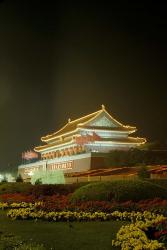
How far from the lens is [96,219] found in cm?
1088

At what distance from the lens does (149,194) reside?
44.7ft

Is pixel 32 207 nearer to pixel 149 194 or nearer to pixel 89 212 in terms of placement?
pixel 89 212

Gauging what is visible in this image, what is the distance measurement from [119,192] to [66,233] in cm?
464

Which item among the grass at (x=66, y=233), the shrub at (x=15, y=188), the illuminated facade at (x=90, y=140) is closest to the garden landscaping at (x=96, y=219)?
the grass at (x=66, y=233)

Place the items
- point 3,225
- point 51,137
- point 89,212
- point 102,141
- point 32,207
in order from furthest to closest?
1. point 51,137
2. point 102,141
3. point 32,207
4. point 89,212
5. point 3,225

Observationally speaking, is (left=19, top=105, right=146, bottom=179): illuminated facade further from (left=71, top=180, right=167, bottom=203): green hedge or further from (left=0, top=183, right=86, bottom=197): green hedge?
(left=71, top=180, right=167, bottom=203): green hedge

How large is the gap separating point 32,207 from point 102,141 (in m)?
41.0

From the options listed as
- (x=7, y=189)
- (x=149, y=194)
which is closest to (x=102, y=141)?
(x=7, y=189)

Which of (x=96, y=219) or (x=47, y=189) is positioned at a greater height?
(x=47, y=189)

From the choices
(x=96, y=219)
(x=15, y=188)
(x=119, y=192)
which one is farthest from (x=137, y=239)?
Answer: (x=15, y=188)

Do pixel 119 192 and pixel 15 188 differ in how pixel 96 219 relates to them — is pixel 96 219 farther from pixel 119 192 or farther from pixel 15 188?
pixel 15 188

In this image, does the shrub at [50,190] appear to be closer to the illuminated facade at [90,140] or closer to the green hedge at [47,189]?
the green hedge at [47,189]

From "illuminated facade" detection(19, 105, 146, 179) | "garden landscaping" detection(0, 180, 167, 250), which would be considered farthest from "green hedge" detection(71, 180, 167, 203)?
"illuminated facade" detection(19, 105, 146, 179)

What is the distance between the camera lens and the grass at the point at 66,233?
7.78 metres
